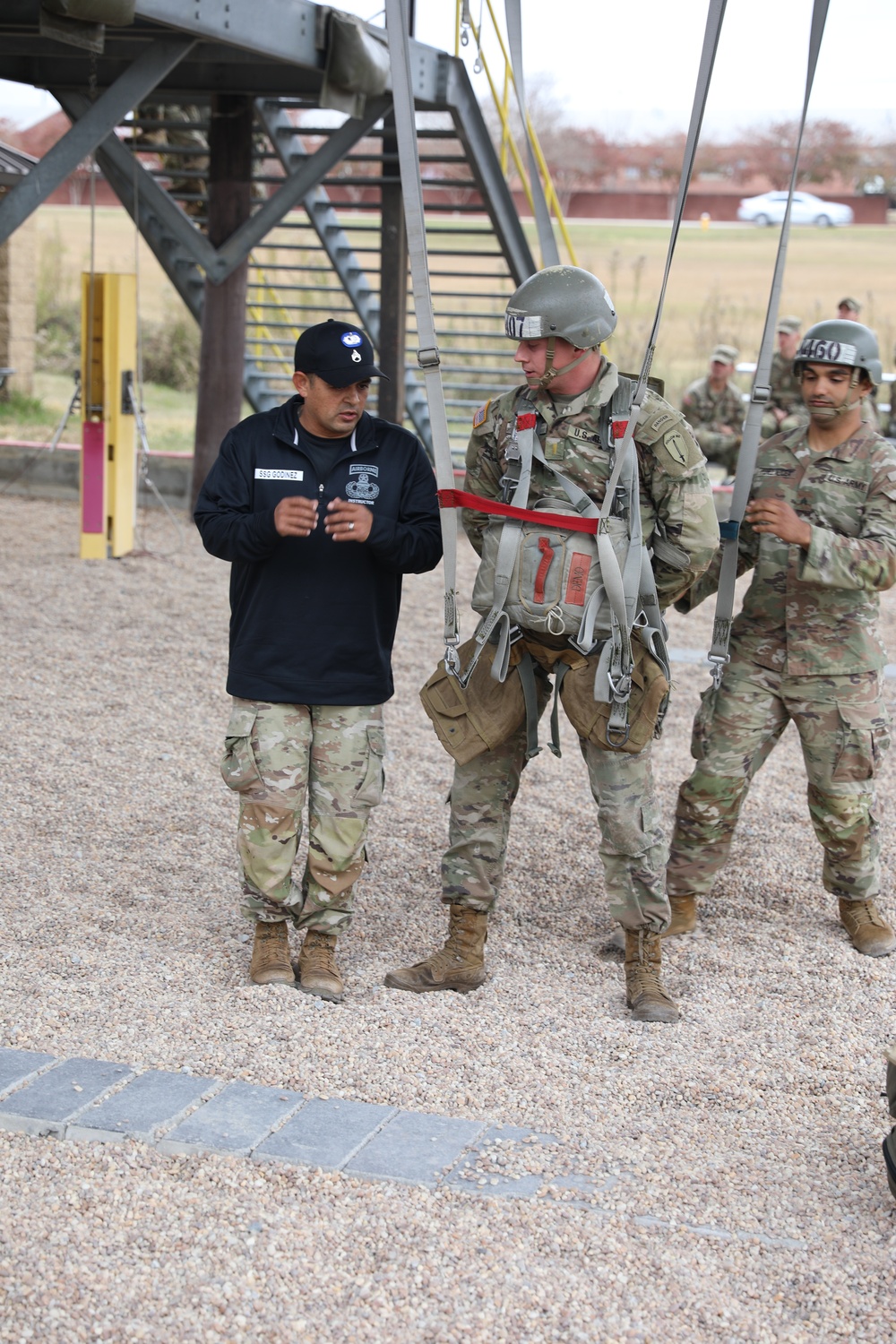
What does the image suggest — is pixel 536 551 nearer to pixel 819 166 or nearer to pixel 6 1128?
pixel 6 1128

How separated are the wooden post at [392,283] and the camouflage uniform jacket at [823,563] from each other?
7.66 m

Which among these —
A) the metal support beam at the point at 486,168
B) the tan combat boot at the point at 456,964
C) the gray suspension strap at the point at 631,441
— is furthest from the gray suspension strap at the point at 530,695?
the metal support beam at the point at 486,168

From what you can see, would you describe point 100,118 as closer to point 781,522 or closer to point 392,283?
point 392,283

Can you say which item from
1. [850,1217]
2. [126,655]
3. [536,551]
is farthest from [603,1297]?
[126,655]

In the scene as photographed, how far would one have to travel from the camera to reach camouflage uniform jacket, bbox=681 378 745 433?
12969 millimetres

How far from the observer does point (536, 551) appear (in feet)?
12.2

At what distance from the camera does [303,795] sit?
3.89 m

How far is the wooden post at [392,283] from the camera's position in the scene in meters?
11.7

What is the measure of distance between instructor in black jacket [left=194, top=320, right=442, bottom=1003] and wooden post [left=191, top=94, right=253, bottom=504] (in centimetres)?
752

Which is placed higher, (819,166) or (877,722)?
(819,166)

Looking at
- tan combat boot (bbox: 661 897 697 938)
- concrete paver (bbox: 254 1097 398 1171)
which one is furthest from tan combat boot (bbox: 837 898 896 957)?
concrete paver (bbox: 254 1097 398 1171)

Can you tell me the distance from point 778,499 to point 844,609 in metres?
0.40

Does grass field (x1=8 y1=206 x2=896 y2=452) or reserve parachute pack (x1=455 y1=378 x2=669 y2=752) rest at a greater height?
grass field (x1=8 y1=206 x2=896 y2=452)

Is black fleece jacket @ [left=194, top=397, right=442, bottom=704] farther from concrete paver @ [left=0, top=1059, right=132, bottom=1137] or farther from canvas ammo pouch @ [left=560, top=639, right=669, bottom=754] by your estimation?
concrete paver @ [left=0, top=1059, right=132, bottom=1137]
